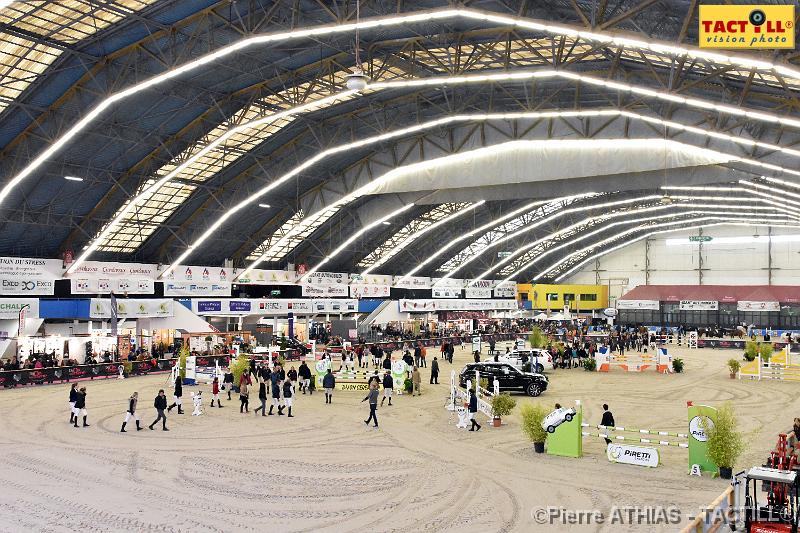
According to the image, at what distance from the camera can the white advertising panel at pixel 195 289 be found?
146ft

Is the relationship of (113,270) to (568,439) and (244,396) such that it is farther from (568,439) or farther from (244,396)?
(568,439)

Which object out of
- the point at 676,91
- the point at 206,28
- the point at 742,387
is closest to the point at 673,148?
the point at 676,91

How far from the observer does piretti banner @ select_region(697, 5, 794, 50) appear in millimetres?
14312

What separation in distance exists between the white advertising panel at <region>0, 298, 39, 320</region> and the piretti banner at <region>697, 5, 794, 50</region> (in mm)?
30663

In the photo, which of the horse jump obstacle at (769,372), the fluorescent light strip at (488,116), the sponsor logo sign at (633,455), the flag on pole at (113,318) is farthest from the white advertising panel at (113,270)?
the horse jump obstacle at (769,372)

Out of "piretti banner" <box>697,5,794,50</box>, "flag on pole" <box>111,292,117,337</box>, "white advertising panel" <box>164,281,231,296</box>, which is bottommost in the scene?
"flag on pole" <box>111,292,117,337</box>

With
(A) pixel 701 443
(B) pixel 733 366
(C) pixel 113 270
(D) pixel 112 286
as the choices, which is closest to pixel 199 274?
(C) pixel 113 270

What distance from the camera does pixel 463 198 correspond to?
1537 inches

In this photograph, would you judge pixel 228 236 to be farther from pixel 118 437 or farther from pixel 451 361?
pixel 118 437

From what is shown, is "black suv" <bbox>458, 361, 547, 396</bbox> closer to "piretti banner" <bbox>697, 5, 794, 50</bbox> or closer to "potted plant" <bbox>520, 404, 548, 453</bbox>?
"potted plant" <bbox>520, 404, 548, 453</bbox>

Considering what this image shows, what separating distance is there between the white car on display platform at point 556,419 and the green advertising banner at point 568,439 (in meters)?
0.07

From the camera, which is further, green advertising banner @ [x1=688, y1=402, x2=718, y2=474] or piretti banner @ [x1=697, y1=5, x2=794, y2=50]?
piretti banner @ [x1=697, y1=5, x2=794, y2=50]

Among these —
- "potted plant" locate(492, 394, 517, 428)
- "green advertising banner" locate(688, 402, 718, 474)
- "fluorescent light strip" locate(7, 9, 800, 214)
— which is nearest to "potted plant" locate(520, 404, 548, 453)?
"potted plant" locate(492, 394, 517, 428)

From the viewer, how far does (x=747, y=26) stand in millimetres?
14688
